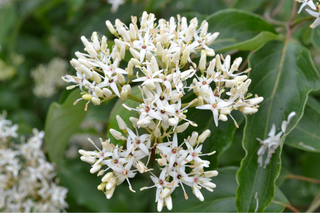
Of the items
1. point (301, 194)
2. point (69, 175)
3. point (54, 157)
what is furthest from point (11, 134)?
point (301, 194)

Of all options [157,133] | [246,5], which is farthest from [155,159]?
[246,5]

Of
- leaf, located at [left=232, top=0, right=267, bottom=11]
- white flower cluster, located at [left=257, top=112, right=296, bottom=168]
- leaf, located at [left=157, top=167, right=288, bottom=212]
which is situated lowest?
leaf, located at [left=157, top=167, right=288, bottom=212]

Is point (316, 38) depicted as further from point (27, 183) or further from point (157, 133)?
point (27, 183)

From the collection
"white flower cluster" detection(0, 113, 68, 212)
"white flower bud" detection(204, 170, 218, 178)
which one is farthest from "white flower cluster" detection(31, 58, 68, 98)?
"white flower bud" detection(204, 170, 218, 178)

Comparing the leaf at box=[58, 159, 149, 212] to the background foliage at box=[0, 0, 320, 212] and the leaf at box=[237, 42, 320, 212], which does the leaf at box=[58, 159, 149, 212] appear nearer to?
the background foliage at box=[0, 0, 320, 212]

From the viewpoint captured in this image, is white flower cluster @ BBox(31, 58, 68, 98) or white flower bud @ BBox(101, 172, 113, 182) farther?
white flower cluster @ BBox(31, 58, 68, 98)

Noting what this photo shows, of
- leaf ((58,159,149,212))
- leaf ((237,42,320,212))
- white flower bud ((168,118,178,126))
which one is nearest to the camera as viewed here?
white flower bud ((168,118,178,126))

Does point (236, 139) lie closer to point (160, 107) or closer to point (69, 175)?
point (69, 175)
